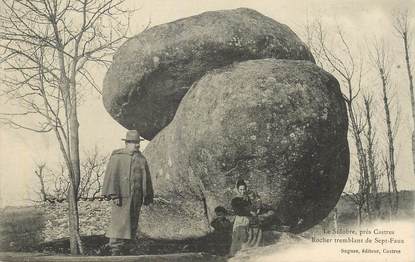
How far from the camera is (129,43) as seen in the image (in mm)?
9203

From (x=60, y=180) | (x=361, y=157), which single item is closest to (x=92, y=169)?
(x=60, y=180)

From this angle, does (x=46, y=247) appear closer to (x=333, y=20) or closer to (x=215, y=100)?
(x=215, y=100)

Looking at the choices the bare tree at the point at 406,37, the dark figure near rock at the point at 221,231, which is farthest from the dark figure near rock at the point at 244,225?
the bare tree at the point at 406,37

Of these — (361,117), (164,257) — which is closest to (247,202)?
(164,257)

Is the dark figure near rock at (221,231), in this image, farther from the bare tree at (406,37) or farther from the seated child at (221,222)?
the bare tree at (406,37)

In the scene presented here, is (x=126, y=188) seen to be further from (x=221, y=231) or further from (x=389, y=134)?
(x=389, y=134)

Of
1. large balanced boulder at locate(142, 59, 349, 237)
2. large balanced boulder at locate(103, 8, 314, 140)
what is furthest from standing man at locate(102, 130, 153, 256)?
large balanced boulder at locate(103, 8, 314, 140)

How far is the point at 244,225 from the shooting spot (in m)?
7.19

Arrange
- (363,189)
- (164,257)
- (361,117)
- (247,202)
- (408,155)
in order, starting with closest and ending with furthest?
(164,257), (247,202), (408,155), (363,189), (361,117)

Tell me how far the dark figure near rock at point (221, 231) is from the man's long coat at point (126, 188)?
938 millimetres

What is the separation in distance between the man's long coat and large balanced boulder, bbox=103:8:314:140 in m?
1.80

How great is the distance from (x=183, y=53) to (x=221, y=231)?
2.71m

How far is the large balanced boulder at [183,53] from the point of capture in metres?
8.61

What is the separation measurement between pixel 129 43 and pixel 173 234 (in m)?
3.07
